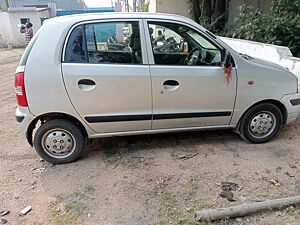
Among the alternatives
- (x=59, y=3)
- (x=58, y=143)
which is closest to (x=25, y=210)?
(x=58, y=143)

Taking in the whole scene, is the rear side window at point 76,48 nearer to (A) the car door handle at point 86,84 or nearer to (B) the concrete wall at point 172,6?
(A) the car door handle at point 86,84

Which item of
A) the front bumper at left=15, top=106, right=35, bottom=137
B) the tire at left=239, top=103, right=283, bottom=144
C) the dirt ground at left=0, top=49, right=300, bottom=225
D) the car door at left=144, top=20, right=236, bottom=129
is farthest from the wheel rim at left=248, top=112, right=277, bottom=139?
the front bumper at left=15, top=106, right=35, bottom=137

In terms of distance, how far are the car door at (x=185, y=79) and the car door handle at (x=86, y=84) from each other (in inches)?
27.5

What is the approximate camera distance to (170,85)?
3.21 metres

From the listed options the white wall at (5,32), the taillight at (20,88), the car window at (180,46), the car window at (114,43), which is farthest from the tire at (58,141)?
the white wall at (5,32)

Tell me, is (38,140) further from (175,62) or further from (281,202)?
(281,202)

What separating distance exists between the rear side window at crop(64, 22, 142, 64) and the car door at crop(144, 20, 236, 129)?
0.61 feet

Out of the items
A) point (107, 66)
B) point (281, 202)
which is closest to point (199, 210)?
point (281, 202)

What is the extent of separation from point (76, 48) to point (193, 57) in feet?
4.75

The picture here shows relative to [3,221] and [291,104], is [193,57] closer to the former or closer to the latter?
[291,104]

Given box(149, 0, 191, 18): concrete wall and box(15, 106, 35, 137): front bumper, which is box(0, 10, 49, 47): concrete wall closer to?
box(149, 0, 191, 18): concrete wall

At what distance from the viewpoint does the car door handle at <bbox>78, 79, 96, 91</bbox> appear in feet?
9.87

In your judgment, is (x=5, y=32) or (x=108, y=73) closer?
(x=108, y=73)

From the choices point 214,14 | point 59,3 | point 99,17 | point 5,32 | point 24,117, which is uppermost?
point 59,3
